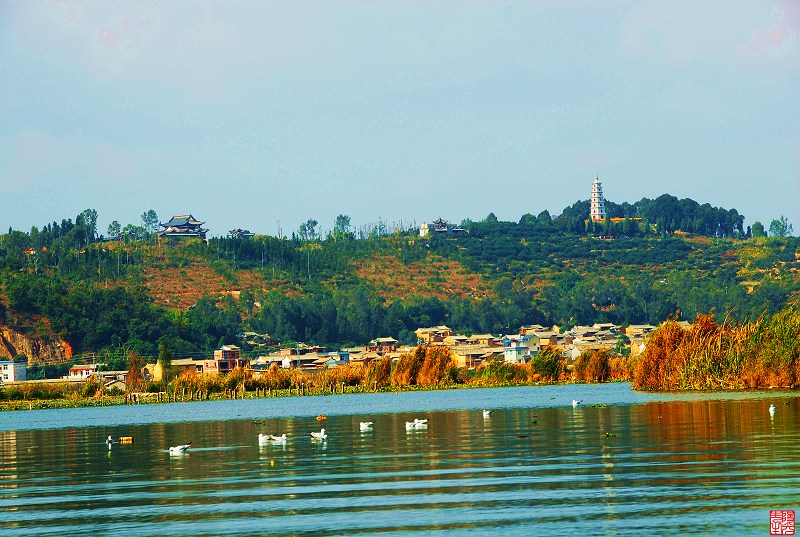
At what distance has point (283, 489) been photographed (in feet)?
107

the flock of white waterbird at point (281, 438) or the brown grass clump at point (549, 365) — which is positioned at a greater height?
the flock of white waterbird at point (281, 438)

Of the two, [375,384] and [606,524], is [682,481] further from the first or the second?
[375,384]

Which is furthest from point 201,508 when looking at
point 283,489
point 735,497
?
point 735,497

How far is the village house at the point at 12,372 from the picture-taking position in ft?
520

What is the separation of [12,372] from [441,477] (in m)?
135

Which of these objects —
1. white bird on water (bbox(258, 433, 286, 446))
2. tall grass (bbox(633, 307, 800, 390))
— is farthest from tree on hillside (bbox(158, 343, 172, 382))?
white bird on water (bbox(258, 433, 286, 446))

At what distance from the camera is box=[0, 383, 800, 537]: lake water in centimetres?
2631

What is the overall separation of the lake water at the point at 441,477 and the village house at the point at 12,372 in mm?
102213

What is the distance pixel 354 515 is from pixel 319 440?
21.0 m

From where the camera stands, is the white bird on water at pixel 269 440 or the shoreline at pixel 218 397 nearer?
the white bird on water at pixel 269 440

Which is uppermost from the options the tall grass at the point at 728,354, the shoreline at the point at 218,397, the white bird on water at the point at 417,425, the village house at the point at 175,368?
the tall grass at the point at 728,354

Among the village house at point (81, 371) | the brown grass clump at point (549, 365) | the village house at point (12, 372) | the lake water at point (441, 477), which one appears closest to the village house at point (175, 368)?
the village house at point (81, 371)

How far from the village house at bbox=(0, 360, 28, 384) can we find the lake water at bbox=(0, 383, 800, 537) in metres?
102

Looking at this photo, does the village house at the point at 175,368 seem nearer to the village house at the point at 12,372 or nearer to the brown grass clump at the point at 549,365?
the village house at the point at 12,372
